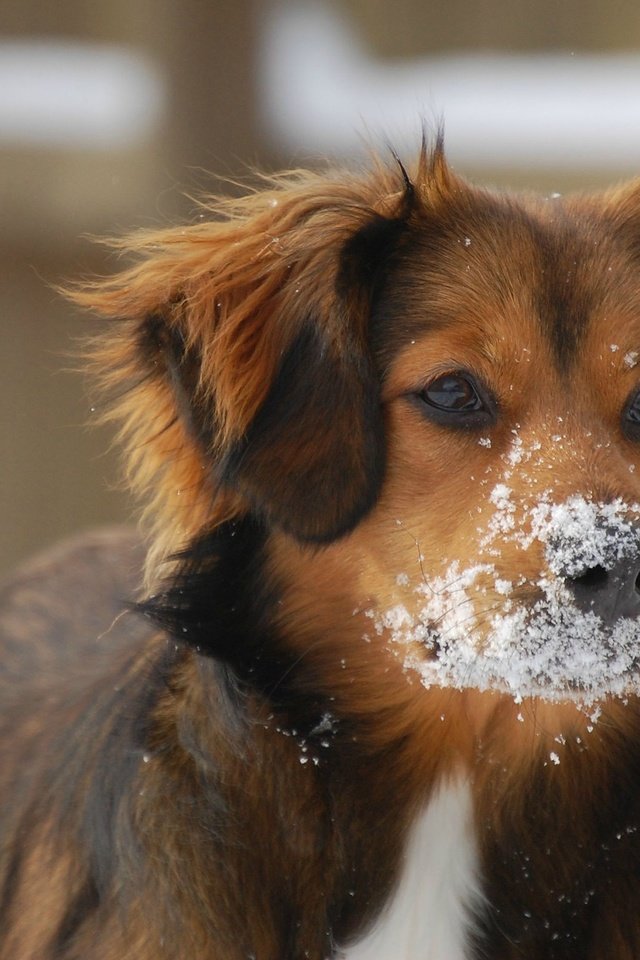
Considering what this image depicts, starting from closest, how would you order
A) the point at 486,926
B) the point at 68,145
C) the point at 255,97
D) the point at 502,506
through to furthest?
the point at 502,506 → the point at 486,926 → the point at 255,97 → the point at 68,145

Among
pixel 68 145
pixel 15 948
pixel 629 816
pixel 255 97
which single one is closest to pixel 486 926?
pixel 629 816

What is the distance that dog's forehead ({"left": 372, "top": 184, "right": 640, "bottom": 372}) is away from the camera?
212 centimetres

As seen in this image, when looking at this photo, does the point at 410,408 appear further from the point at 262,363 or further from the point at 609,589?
the point at 609,589

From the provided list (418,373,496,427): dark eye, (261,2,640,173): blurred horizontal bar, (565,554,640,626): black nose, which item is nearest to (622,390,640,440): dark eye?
(418,373,496,427): dark eye

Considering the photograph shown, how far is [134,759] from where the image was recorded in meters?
2.15

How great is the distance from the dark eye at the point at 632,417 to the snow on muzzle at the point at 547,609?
0.27m

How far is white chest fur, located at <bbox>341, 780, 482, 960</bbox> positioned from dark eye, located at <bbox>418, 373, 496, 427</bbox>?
568 millimetres

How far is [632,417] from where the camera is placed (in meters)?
2.15

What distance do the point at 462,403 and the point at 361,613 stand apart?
36 cm

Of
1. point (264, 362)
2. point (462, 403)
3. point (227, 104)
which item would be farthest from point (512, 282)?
point (227, 104)

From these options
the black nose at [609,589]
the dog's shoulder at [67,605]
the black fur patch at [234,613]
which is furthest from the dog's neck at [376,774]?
the dog's shoulder at [67,605]

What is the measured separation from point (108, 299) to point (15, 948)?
1.08 meters

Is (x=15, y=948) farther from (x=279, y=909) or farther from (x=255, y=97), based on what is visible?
(x=255, y=97)

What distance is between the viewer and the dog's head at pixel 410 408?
1.93 metres
